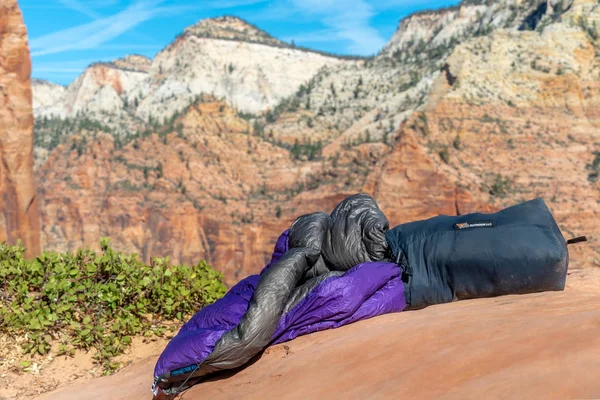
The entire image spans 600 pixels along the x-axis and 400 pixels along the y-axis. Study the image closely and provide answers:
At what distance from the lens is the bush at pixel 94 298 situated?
4.88 meters

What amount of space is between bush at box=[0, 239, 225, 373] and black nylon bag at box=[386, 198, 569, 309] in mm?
2128

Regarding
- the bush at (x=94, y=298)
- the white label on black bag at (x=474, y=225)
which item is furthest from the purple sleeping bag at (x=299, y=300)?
the bush at (x=94, y=298)

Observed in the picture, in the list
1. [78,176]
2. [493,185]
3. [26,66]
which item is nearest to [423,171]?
[493,185]

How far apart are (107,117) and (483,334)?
59.4m

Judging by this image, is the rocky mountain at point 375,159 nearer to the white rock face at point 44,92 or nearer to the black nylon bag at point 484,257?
the black nylon bag at point 484,257

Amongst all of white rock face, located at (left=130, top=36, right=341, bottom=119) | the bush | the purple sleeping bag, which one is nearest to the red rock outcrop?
the purple sleeping bag

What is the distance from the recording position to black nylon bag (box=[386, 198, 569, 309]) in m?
3.87

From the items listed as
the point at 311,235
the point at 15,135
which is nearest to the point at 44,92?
the point at 15,135

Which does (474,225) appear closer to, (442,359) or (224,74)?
(442,359)

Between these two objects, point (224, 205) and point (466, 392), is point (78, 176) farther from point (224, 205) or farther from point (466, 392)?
point (466, 392)

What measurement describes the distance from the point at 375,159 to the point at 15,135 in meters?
20.8

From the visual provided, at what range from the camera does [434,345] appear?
3.19 meters

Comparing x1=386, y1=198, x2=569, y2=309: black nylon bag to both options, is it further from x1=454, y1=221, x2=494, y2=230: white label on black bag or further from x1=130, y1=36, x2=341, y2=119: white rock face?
x1=130, y1=36, x2=341, y2=119: white rock face

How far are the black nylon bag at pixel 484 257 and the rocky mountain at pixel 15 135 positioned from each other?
16301 millimetres
